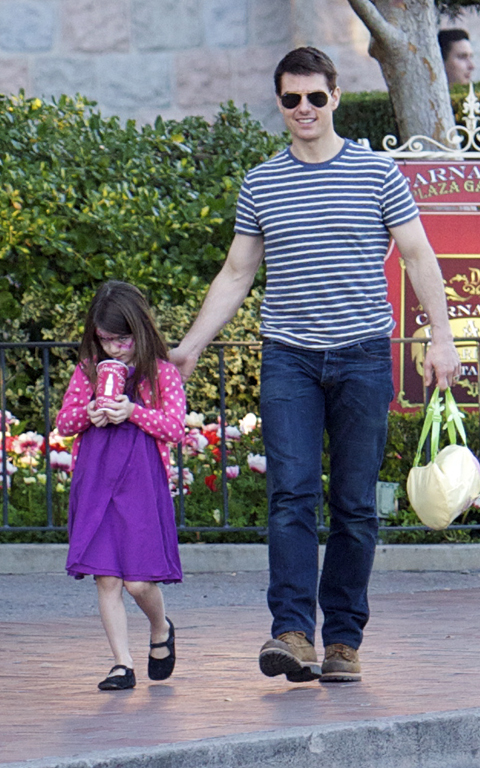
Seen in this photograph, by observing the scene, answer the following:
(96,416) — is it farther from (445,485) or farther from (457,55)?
(457,55)

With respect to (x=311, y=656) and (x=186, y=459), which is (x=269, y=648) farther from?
(x=186, y=459)

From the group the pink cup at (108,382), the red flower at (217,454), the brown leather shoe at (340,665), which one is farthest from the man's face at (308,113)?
the red flower at (217,454)

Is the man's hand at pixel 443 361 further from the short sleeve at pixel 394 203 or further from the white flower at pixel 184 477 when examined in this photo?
the white flower at pixel 184 477

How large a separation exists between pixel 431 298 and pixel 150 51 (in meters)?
8.51

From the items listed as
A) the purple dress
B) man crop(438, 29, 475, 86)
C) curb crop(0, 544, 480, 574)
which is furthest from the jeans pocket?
man crop(438, 29, 475, 86)

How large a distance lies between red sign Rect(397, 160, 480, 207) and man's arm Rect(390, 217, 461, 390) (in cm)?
405

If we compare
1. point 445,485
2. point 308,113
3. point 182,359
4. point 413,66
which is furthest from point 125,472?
point 413,66

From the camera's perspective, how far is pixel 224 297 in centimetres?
481

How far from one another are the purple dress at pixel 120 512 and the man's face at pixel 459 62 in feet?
26.5

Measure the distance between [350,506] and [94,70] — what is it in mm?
8732

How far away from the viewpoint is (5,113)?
32.0 feet

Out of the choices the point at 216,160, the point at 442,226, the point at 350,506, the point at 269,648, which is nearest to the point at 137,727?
the point at 269,648

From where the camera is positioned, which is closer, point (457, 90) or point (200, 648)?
point (200, 648)

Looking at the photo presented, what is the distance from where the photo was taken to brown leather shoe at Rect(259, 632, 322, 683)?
4418mm
